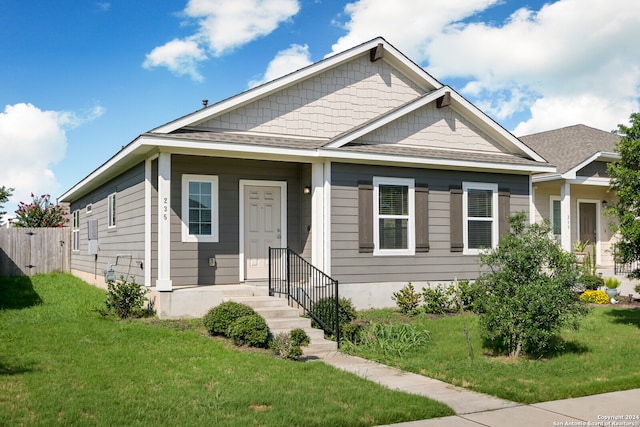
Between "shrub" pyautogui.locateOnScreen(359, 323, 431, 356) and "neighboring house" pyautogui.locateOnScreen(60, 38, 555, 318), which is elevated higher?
"neighboring house" pyautogui.locateOnScreen(60, 38, 555, 318)

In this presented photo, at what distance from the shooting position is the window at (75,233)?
21.3m

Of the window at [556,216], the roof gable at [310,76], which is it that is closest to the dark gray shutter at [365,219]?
the roof gable at [310,76]

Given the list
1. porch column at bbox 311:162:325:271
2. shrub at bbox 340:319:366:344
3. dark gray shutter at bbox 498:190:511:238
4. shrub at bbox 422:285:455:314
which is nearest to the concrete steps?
shrub at bbox 340:319:366:344

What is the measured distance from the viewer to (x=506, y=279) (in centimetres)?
865

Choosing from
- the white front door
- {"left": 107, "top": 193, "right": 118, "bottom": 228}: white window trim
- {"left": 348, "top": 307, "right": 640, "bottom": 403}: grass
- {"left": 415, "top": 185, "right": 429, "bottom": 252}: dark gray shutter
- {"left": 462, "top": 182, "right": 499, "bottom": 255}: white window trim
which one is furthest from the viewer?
{"left": 107, "top": 193, "right": 118, "bottom": 228}: white window trim

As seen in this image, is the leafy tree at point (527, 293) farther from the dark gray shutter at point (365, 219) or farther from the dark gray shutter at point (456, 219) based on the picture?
→ the dark gray shutter at point (456, 219)

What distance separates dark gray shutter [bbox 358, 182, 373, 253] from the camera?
1295cm

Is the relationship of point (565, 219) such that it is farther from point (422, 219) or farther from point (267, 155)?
point (267, 155)

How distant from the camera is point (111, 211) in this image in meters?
15.8

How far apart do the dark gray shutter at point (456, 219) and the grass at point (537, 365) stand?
310 centimetres

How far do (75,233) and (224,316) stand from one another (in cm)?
1419

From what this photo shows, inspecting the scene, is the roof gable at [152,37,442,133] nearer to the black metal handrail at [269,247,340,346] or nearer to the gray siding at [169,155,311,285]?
the gray siding at [169,155,311,285]

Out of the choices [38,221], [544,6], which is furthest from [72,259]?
[544,6]

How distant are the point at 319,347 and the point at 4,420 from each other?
4891 mm
